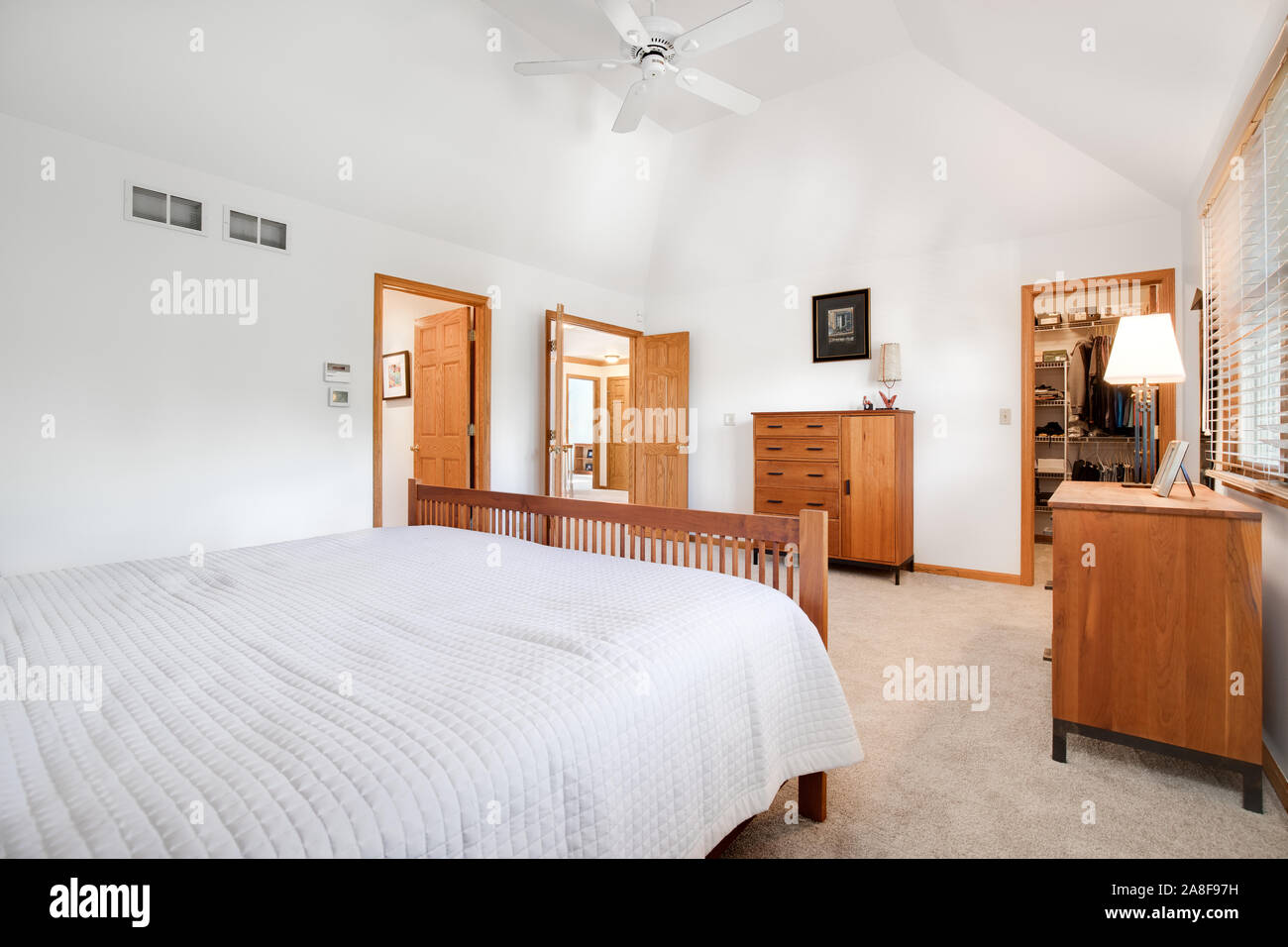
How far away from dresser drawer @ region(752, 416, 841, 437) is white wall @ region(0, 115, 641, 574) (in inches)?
109

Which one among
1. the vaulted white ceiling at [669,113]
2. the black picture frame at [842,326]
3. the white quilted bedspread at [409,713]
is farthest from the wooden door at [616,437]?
the white quilted bedspread at [409,713]

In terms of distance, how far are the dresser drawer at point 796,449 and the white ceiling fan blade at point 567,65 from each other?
2824mm

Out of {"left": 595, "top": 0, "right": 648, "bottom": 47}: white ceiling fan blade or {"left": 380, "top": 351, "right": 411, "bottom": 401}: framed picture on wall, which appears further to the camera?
{"left": 380, "top": 351, "right": 411, "bottom": 401}: framed picture on wall

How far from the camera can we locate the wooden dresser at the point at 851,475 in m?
4.32

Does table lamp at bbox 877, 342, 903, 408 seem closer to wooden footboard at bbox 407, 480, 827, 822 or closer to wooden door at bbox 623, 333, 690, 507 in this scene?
wooden door at bbox 623, 333, 690, 507

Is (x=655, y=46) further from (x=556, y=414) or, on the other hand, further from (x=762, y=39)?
(x=556, y=414)

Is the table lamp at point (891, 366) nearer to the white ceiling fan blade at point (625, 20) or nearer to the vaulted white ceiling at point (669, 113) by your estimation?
the vaulted white ceiling at point (669, 113)

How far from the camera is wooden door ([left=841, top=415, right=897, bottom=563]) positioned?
431cm

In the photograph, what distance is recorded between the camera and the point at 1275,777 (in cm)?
179

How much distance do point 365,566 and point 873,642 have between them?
2441 millimetres

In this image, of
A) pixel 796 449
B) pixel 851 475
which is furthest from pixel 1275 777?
pixel 796 449

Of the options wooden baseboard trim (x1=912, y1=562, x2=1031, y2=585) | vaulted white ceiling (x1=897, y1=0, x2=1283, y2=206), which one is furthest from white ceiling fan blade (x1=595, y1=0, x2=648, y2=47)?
wooden baseboard trim (x1=912, y1=562, x2=1031, y2=585)

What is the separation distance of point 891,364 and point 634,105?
2617 millimetres
